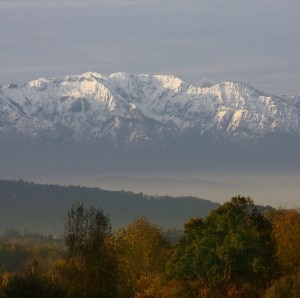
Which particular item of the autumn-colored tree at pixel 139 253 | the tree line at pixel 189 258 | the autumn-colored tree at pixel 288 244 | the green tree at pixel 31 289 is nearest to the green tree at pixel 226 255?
the tree line at pixel 189 258

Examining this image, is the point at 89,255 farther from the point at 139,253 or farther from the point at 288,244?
the point at 288,244

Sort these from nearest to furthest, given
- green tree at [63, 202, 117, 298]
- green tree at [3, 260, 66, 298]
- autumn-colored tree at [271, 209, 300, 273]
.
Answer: green tree at [3, 260, 66, 298]
green tree at [63, 202, 117, 298]
autumn-colored tree at [271, 209, 300, 273]

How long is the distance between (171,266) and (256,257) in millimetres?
12911

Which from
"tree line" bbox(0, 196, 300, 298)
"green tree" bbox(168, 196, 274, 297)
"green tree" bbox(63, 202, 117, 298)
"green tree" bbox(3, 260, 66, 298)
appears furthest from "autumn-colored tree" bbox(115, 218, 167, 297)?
"green tree" bbox(3, 260, 66, 298)

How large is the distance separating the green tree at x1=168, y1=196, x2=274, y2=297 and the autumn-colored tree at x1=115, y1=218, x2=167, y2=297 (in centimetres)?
1195

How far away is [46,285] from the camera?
109 meters

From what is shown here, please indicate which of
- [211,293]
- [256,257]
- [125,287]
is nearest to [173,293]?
[211,293]

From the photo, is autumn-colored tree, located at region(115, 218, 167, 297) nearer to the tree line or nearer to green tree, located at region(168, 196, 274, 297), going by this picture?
the tree line

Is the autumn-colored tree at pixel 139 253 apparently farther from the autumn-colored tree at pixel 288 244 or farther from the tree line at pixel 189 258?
the autumn-colored tree at pixel 288 244

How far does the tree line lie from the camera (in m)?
129

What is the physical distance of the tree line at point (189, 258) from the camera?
129 metres

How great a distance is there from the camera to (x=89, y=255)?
12938cm

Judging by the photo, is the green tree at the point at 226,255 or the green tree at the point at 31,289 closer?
the green tree at the point at 31,289

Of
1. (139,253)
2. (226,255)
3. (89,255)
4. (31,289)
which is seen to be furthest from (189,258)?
(31,289)
